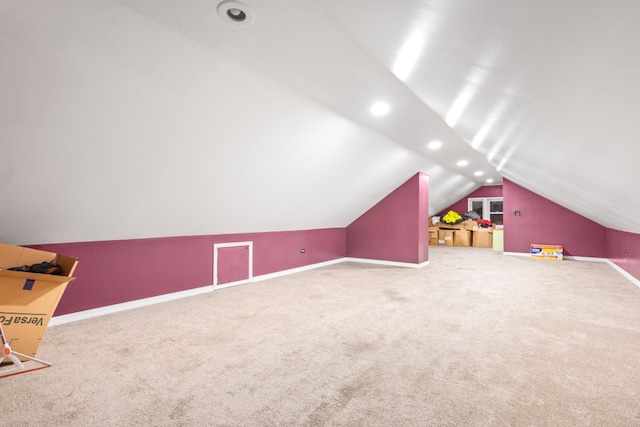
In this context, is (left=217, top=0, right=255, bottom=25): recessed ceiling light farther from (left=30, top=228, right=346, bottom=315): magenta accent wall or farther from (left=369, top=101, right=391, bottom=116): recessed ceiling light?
(left=30, top=228, right=346, bottom=315): magenta accent wall

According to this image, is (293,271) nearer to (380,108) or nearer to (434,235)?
(380,108)

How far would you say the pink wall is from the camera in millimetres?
10898

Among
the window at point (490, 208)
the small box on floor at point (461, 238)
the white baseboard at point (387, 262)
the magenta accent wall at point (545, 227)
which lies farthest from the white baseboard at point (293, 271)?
the window at point (490, 208)

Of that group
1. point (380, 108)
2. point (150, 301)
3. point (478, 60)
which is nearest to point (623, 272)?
point (380, 108)

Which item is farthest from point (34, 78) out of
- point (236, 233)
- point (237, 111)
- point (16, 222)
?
point (236, 233)

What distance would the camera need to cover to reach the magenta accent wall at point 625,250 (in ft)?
15.3

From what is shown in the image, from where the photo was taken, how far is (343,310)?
345 centimetres

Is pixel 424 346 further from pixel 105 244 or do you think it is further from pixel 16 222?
pixel 16 222

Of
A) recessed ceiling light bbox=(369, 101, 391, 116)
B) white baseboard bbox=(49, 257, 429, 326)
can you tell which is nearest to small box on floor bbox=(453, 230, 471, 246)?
white baseboard bbox=(49, 257, 429, 326)

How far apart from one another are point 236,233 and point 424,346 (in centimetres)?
321

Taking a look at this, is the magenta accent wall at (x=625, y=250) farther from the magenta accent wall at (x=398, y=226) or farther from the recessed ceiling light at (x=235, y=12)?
the recessed ceiling light at (x=235, y=12)

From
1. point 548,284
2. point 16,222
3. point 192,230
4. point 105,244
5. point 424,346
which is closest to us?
point 424,346

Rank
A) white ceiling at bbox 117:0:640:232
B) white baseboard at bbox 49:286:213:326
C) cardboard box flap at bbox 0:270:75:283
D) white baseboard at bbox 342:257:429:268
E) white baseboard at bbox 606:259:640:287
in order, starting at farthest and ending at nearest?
white baseboard at bbox 342:257:429:268, white baseboard at bbox 606:259:640:287, white baseboard at bbox 49:286:213:326, cardboard box flap at bbox 0:270:75:283, white ceiling at bbox 117:0:640:232

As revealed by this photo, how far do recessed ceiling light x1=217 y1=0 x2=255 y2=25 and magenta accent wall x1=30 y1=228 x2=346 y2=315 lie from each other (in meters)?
2.88
